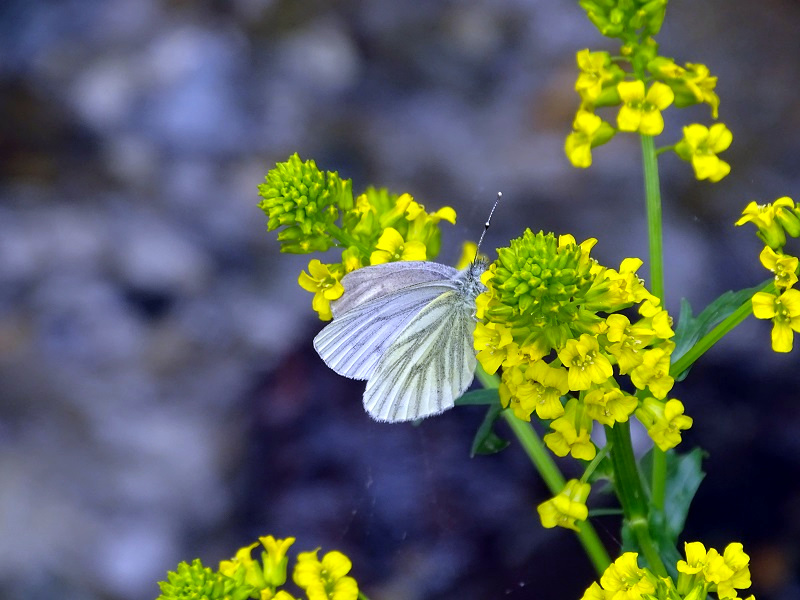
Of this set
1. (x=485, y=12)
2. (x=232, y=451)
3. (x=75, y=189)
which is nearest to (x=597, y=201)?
(x=485, y=12)

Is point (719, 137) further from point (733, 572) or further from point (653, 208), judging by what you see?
point (733, 572)

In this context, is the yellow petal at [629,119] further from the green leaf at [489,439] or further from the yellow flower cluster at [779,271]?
the green leaf at [489,439]

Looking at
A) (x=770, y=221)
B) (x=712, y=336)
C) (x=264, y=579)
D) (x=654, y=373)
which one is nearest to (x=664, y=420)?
(x=654, y=373)

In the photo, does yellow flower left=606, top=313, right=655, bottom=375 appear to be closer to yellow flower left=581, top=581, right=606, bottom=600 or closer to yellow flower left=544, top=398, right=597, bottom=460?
yellow flower left=544, top=398, right=597, bottom=460

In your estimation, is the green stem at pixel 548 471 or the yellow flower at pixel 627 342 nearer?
the yellow flower at pixel 627 342

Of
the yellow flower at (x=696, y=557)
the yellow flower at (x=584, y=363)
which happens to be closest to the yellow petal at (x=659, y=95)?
the yellow flower at (x=584, y=363)

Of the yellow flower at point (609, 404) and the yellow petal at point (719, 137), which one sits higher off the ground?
the yellow petal at point (719, 137)
